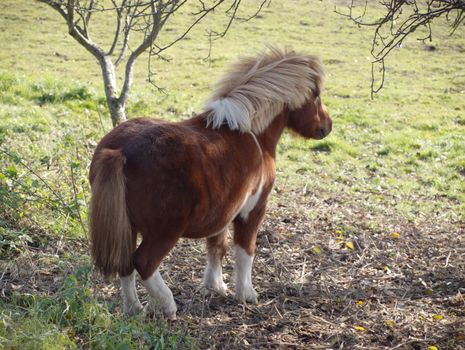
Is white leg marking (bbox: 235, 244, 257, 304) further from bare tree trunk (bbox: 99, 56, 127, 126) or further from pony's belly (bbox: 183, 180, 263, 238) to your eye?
bare tree trunk (bbox: 99, 56, 127, 126)

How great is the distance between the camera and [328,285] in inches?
218

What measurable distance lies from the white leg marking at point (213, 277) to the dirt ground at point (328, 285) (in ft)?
0.29

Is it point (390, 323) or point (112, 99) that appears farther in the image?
point (112, 99)

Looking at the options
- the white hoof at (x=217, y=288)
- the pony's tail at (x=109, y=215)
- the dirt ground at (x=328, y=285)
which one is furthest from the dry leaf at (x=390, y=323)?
the pony's tail at (x=109, y=215)

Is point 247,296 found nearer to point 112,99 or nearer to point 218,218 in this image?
point 218,218

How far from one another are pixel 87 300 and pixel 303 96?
252cm

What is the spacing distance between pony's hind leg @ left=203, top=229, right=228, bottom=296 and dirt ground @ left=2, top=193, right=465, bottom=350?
102 millimetres

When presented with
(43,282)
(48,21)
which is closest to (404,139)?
(43,282)

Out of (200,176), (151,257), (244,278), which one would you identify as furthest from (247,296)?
(200,176)

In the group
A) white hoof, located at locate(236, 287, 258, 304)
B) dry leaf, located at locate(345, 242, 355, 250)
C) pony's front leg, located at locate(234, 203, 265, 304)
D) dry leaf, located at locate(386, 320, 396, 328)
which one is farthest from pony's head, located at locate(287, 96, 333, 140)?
dry leaf, located at locate(386, 320, 396, 328)

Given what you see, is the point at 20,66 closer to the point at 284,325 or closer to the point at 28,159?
the point at 28,159

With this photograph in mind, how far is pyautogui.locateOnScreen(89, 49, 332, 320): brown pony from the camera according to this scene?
4.07 meters

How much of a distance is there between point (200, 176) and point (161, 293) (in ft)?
2.83

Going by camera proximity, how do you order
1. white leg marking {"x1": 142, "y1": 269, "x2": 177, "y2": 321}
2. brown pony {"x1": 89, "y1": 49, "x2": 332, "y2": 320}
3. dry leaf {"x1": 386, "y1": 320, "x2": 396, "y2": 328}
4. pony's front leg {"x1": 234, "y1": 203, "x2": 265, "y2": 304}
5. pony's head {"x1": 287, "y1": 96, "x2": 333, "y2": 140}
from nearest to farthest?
brown pony {"x1": 89, "y1": 49, "x2": 332, "y2": 320}
white leg marking {"x1": 142, "y1": 269, "x2": 177, "y2": 321}
dry leaf {"x1": 386, "y1": 320, "x2": 396, "y2": 328}
pony's front leg {"x1": 234, "y1": 203, "x2": 265, "y2": 304}
pony's head {"x1": 287, "y1": 96, "x2": 333, "y2": 140}
